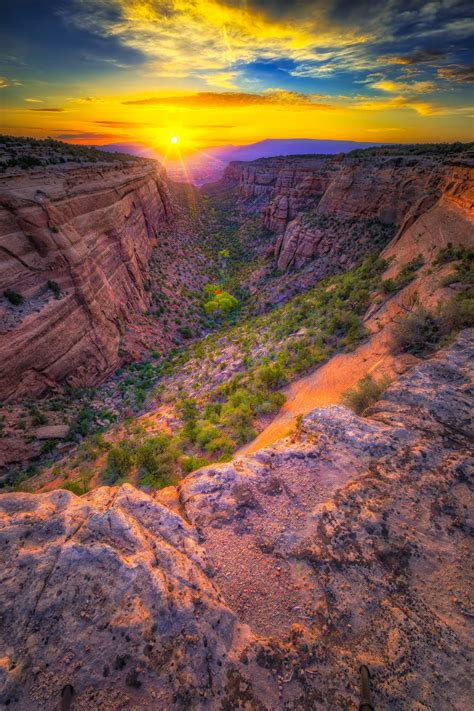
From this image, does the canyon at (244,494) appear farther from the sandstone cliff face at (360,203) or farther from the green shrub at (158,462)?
the sandstone cliff face at (360,203)

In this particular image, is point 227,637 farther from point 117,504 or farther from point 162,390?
point 162,390

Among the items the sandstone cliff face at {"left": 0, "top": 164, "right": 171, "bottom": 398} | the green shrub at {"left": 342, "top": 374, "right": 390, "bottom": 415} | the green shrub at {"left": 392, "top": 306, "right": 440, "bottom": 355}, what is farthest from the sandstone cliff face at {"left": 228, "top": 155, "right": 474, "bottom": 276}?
the sandstone cliff face at {"left": 0, "top": 164, "right": 171, "bottom": 398}

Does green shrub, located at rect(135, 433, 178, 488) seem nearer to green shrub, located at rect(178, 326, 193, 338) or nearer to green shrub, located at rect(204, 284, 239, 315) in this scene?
green shrub, located at rect(178, 326, 193, 338)

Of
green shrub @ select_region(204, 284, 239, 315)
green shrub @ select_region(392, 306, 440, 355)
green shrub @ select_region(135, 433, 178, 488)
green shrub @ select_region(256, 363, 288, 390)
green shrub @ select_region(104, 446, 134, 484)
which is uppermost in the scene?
green shrub @ select_region(392, 306, 440, 355)

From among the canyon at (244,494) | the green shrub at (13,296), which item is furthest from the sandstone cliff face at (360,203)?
the green shrub at (13,296)

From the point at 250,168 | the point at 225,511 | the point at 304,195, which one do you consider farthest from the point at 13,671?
the point at 250,168

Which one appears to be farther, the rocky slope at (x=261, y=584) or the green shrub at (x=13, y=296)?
the green shrub at (x=13, y=296)

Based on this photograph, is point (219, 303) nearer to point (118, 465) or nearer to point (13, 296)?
point (13, 296)
